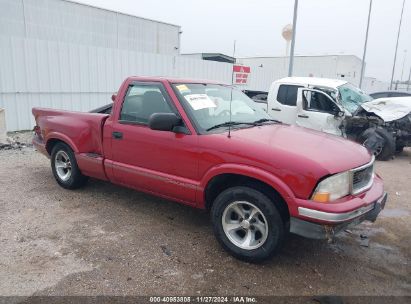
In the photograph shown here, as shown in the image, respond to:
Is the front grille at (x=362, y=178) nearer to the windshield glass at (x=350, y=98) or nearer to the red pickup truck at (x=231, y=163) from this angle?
the red pickup truck at (x=231, y=163)

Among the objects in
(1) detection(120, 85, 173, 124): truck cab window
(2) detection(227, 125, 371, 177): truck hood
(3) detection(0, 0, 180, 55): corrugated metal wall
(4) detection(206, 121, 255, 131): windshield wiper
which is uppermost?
(3) detection(0, 0, 180, 55): corrugated metal wall

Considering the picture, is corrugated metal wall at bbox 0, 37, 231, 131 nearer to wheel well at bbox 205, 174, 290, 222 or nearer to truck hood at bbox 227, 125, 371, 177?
wheel well at bbox 205, 174, 290, 222

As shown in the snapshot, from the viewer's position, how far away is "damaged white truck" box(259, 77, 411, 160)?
8.43m

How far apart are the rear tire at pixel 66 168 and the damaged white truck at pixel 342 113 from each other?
5050 mm

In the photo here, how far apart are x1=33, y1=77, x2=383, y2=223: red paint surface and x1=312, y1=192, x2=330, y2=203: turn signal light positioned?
5 centimetres

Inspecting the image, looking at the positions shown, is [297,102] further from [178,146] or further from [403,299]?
[403,299]

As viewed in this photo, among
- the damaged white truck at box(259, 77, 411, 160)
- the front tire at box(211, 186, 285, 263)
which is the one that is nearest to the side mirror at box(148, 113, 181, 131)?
the front tire at box(211, 186, 285, 263)

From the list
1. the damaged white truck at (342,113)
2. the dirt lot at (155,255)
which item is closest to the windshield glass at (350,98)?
the damaged white truck at (342,113)

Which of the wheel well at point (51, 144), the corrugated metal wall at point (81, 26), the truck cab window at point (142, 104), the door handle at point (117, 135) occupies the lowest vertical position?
the wheel well at point (51, 144)

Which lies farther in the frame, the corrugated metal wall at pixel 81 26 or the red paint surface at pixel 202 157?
the corrugated metal wall at pixel 81 26

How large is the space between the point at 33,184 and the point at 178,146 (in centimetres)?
325

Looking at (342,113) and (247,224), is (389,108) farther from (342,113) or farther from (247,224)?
(247,224)

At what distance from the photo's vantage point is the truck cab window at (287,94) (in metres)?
8.92

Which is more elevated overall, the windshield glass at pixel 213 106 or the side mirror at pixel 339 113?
the windshield glass at pixel 213 106
